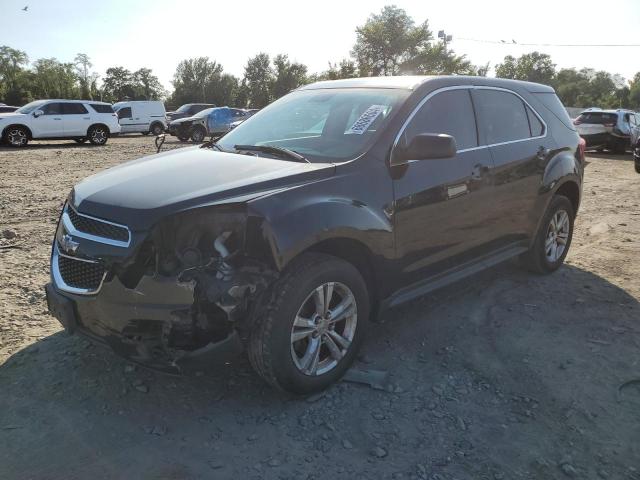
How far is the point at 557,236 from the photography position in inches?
207

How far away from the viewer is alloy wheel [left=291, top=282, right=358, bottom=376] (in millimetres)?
2986

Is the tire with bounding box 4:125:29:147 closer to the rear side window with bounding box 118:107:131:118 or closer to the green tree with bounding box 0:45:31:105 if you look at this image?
the rear side window with bounding box 118:107:131:118

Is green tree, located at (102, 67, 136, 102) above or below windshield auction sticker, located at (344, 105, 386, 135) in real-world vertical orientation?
above

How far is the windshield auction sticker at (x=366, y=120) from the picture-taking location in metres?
3.51

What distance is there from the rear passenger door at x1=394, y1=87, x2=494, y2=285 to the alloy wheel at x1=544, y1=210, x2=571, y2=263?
125cm

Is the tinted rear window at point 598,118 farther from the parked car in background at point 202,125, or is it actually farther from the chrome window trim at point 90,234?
the chrome window trim at point 90,234

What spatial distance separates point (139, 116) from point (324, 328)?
28.5 m

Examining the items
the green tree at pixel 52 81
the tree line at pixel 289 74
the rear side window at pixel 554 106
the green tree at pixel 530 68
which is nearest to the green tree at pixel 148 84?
the tree line at pixel 289 74

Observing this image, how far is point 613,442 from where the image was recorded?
107 inches

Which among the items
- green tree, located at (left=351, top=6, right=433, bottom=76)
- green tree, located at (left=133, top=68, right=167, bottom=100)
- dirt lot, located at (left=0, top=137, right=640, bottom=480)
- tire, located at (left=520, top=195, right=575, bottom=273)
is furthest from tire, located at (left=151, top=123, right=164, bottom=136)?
green tree, located at (left=133, top=68, right=167, bottom=100)

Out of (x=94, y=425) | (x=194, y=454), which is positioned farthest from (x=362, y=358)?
(x=94, y=425)

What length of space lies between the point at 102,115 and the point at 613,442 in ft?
72.5

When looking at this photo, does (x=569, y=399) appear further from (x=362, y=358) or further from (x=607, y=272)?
(x=607, y=272)

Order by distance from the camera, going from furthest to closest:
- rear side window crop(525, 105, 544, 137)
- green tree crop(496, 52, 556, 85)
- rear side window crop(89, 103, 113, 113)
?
green tree crop(496, 52, 556, 85) → rear side window crop(89, 103, 113, 113) → rear side window crop(525, 105, 544, 137)
